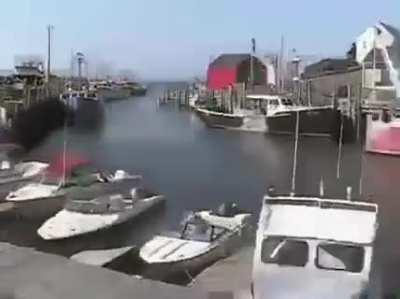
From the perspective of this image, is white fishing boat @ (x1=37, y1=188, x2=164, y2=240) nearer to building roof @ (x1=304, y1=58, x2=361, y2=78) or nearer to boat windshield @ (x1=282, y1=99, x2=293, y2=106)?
boat windshield @ (x1=282, y1=99, x2=293, y2=106)

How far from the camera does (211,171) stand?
39.3 m

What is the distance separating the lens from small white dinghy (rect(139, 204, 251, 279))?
15438 millimetres

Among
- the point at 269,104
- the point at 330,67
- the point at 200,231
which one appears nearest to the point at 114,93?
the point at 330,67

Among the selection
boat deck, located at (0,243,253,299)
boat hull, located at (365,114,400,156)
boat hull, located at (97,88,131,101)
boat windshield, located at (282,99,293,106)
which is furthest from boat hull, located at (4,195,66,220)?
boat hull, located at (97,88,131,101)

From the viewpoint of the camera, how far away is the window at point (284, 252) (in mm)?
8125

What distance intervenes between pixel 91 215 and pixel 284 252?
12.8 m

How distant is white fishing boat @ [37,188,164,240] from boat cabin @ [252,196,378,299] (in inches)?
463

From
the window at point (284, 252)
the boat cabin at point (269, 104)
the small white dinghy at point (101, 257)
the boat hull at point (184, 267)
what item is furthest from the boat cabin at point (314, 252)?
the boat cabin at point (269, 104)

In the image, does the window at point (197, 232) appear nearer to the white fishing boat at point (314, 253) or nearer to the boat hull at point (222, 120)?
the white fishing boat at point (314, 253)

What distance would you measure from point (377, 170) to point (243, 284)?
30332mm

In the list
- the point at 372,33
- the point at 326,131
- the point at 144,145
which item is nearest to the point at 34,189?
the point at 144,145

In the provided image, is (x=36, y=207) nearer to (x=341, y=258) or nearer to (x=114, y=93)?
(x=341, y=258)

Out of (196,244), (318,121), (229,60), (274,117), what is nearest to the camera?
(196,244)

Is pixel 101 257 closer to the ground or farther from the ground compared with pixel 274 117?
closer to the ground
